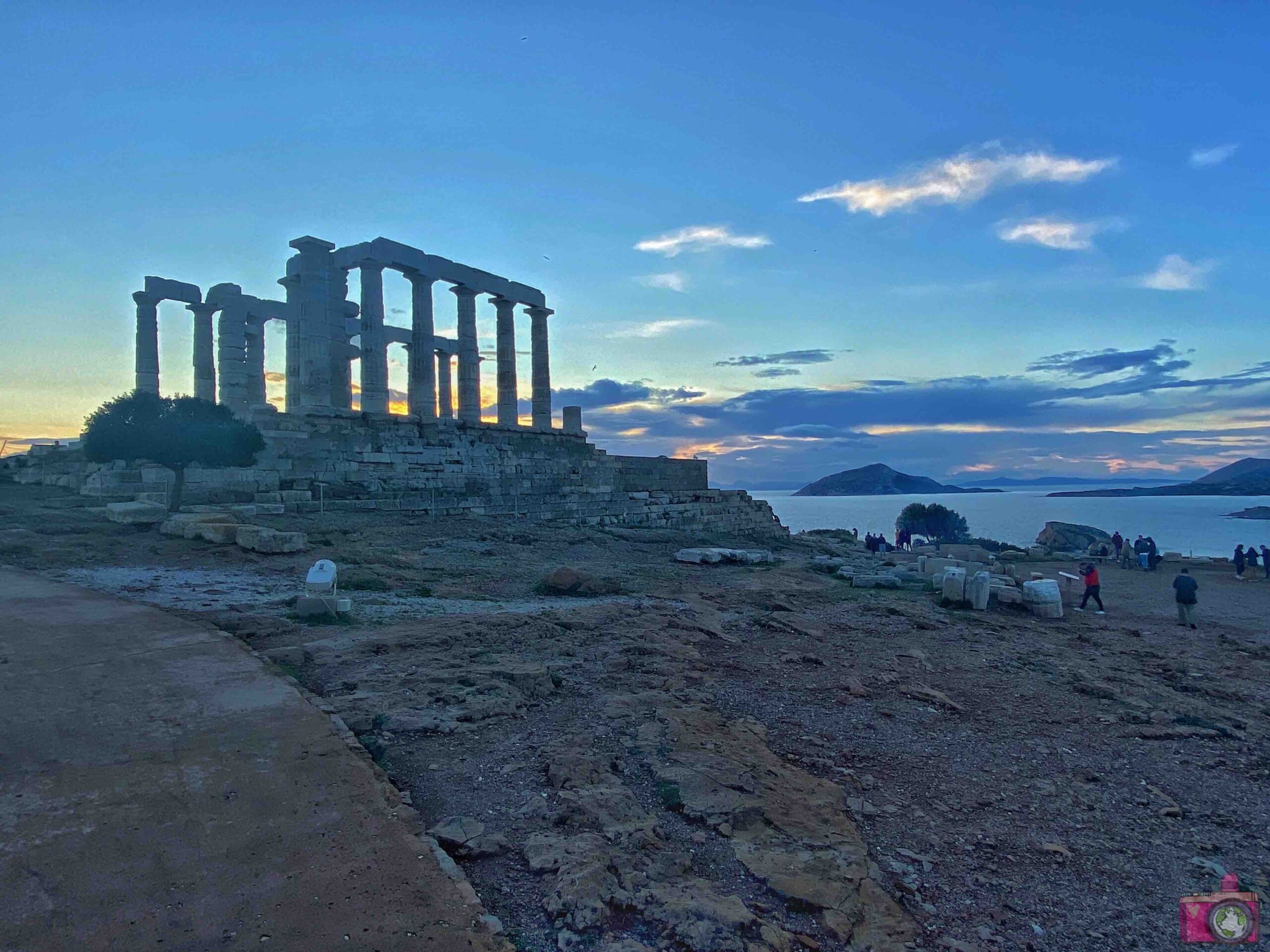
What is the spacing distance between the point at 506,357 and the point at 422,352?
12.2ft

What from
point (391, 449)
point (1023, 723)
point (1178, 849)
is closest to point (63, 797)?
point (1178, 849)

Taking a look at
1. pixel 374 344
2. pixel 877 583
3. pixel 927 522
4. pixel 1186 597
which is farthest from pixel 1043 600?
pixel 927 522

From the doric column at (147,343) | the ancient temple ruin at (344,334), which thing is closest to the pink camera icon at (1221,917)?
the ancient temple ruin at (344,334)

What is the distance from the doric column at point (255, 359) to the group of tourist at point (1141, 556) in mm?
34288

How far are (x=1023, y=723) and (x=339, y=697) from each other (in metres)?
6.71

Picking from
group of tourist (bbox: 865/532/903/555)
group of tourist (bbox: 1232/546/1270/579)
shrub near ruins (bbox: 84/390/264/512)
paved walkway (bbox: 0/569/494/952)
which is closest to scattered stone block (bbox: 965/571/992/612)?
paved walkway (bbox: 0/569/494/952)

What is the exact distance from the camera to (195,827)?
A: 3.76 meters

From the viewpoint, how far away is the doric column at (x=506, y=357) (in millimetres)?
29766

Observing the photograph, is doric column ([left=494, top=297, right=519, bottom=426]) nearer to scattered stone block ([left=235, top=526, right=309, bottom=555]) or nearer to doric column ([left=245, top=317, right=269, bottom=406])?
doric column ([left=245, top=317, right=269, bottom=406])

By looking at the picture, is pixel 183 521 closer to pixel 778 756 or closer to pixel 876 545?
pixel 778 756

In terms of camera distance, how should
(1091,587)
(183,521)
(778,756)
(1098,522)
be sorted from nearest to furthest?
(778,756), (183,521), (1091,587), (1098,522)

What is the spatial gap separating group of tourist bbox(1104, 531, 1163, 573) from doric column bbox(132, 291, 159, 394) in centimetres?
3611

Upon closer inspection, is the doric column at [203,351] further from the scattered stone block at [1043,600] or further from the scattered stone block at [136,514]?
the scattered stone block at [1043,600]

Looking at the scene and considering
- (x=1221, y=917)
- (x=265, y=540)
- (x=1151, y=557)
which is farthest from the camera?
(x=1151, y=557)
